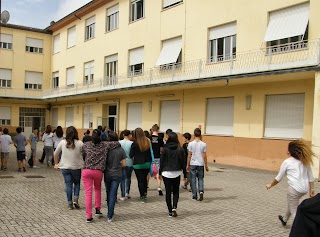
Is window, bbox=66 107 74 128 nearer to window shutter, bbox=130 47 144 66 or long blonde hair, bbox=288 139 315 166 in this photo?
window shutter, bbox=130 47 144 66

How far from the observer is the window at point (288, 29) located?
14.1m

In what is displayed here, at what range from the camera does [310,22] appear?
45.7 ft

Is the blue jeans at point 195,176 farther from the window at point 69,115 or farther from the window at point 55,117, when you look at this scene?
the window at point 55,117

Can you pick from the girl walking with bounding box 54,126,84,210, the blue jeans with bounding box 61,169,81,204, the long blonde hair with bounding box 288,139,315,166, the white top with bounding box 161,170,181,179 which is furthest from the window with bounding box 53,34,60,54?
the long blonde hair with bounding box 288,139,315,166

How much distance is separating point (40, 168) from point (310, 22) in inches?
469

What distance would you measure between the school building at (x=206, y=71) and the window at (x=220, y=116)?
0.05 metres

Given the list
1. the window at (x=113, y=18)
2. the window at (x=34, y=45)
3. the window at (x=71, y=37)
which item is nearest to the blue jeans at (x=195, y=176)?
the window at (x=113, y=18)

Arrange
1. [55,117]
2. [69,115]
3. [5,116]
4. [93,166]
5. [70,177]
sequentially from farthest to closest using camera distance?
1. [55,117]
2. [5,116]
3. [69,115]
4. [70,177]
5. [93,166]

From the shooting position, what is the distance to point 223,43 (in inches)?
698

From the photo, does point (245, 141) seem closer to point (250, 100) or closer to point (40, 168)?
point (250, 100)

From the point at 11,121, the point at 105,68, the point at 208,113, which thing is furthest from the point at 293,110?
the point at 11,121

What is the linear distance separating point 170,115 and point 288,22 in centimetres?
854

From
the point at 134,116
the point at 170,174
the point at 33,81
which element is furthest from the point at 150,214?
the point at 33,81

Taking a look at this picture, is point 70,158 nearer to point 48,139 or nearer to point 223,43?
point 48,139
